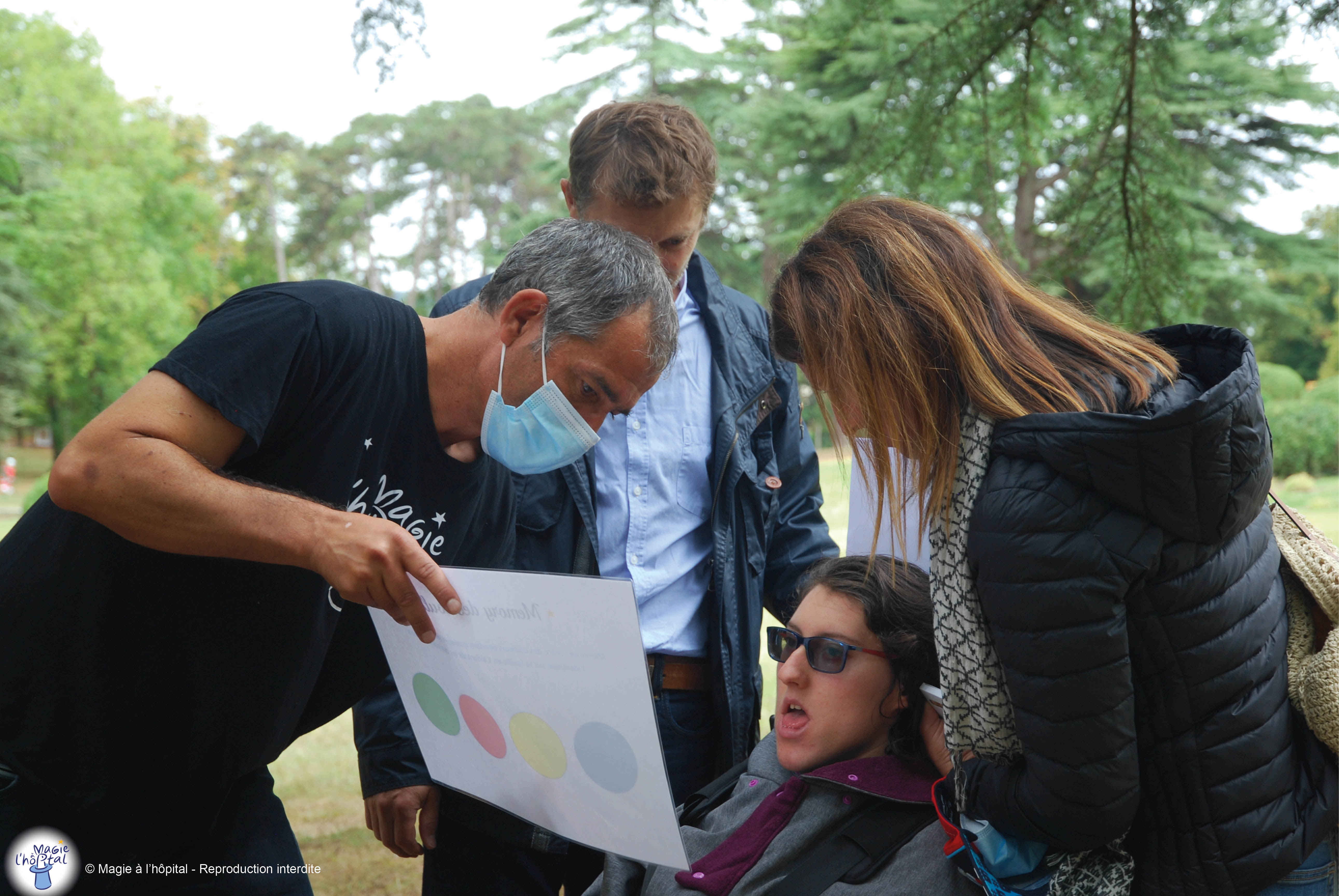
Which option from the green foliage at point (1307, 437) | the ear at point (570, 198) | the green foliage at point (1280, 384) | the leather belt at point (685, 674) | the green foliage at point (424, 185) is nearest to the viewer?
the leather belt at point (685, 674)

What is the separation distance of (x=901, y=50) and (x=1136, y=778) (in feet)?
15.8

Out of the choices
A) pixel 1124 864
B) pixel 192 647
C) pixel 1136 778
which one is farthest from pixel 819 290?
pixel 192 647

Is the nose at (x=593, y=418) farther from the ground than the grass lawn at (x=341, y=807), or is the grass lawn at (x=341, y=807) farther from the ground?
the nose at (x=593, y=418)

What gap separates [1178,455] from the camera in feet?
4.18

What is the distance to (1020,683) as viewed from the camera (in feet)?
4.51

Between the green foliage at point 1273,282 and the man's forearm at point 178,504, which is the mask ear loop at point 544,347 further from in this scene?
the green foliage at point 1273,282

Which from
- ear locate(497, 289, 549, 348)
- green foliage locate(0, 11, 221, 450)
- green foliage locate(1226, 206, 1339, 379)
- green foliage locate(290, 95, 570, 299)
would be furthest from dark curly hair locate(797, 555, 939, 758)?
green foliage locate(290, 95, 570, 299)

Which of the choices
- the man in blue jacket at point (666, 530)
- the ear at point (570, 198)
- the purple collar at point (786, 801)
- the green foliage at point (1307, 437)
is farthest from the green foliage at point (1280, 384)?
the purple collar at point (786, 801)

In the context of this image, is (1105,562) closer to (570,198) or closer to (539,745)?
(539,745)

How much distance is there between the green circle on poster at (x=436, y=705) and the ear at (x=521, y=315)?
25.6 inches

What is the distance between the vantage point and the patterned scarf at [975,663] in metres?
1.45

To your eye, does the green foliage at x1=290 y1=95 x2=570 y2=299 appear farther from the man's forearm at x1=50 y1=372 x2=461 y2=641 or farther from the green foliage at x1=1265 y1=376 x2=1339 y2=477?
the man's forearm at x1=50 y1=372 x2=461 y2=641

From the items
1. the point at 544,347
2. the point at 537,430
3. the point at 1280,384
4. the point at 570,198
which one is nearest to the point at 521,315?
the point at 544,347

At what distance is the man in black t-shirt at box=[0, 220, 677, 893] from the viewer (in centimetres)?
143
